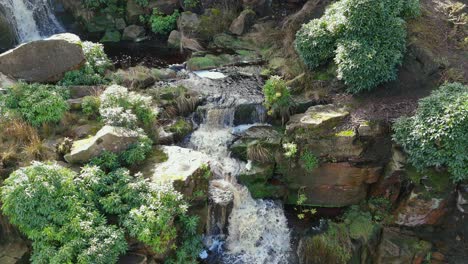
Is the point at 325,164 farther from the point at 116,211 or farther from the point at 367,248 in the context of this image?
the point at 116,211

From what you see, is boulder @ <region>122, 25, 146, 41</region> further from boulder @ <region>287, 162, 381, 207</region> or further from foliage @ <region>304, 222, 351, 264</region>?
foliage @ <region>304, 222, 351, 264</region>

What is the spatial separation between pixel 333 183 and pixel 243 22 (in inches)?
341

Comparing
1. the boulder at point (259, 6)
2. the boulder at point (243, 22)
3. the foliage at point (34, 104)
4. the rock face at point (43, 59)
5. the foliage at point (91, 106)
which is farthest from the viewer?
the boulder at point (259, 6)

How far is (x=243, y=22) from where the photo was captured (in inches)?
650

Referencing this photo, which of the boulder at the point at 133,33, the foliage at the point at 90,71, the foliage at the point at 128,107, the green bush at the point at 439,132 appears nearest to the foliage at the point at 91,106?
the foliage at the point at 128,107

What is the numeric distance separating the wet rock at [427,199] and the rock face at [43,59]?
→ 9210 millimetres

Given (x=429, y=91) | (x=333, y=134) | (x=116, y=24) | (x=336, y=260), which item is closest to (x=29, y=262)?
(x=336, y=260)

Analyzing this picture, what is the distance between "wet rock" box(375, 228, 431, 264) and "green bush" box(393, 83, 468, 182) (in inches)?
67.0

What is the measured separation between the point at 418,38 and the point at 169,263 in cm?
882

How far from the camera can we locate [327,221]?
33.1 feet

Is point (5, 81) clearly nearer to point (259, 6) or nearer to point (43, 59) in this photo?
point (43, 59)

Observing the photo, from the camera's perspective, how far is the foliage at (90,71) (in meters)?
11.5

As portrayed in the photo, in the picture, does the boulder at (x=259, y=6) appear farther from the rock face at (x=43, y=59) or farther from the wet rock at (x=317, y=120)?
the rock face at (x=43, y=59)

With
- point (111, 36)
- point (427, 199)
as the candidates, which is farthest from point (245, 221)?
point (111, 36)
